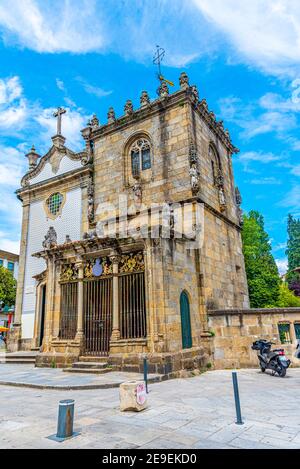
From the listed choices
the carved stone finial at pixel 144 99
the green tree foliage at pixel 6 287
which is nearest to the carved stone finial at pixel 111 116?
the carved stone finial at pixel 144 99

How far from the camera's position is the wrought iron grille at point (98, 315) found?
11737mm

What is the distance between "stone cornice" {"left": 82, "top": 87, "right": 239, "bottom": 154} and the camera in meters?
16.2

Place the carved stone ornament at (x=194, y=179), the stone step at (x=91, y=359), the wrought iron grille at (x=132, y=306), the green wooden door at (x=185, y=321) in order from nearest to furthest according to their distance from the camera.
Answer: the wrought iron grille at (x=132, y=306), the stone step at (x=91, y=359), the green wooden door at (x=185, y=321), the carved stone ornament at (x=194, y=179)

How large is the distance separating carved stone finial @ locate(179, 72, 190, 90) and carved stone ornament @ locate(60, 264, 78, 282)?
10.1 metres

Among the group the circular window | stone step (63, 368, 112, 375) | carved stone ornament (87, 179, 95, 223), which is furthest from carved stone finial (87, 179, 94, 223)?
stone step (63, 368, 112, 375)

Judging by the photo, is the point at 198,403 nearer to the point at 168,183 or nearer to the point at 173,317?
the point at 173,317

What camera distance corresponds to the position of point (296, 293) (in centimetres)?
3678

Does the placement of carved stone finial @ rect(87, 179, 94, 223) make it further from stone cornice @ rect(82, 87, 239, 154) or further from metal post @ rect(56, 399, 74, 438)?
metal post @ rect(56, 399, 74, 438)

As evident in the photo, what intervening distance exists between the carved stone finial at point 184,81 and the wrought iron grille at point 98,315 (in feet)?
33.7

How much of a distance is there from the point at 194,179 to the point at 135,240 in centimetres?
482

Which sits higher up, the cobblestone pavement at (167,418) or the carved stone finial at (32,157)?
the carved stone finial at (32,157)

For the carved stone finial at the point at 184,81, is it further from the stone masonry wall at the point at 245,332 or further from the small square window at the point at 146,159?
the stone masonry wall at the point at 245,332

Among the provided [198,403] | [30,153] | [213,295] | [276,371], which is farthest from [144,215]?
[30,153]

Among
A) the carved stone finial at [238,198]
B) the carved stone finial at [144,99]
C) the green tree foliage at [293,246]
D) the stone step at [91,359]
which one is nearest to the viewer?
the stone step at [91,359]
